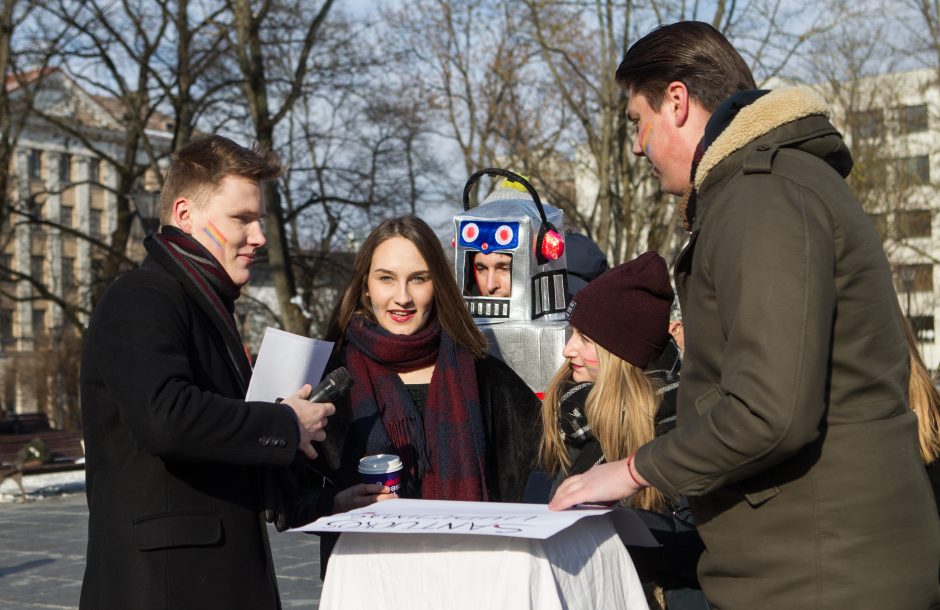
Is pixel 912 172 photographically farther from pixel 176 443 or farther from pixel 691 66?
pixel 176 443

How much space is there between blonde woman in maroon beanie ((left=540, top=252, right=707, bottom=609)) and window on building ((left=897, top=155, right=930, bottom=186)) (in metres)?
31.8

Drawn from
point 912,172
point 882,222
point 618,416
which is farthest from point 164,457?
point 912,172

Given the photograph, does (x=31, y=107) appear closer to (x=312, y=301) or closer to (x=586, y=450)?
(x=312, y=301)

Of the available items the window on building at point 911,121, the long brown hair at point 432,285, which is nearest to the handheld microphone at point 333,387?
the long brown hair at point 432,285

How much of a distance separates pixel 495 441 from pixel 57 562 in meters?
5.96

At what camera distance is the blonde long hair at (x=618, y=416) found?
3.40 metres

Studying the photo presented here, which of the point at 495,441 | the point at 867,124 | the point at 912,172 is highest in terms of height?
the point at 867,124

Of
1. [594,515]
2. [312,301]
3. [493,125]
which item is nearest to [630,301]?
[594,515]

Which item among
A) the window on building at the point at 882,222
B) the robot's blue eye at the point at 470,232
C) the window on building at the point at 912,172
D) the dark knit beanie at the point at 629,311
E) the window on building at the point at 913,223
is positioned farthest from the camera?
the window on building at the point at 912,172

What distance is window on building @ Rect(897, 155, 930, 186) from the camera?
33312mm

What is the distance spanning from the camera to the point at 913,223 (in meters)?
35.6

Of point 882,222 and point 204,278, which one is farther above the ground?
point 882,222

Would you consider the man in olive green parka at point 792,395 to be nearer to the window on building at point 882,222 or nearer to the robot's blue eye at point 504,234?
the robot's blue eye at point 504,234

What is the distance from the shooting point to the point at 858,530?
2117 mm
